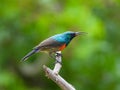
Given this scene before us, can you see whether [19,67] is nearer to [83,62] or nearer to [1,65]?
[1,65]

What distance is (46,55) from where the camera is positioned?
5.38 metres

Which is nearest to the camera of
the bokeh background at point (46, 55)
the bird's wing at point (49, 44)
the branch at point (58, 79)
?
the branch at point (58, 79)

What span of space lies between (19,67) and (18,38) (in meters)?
0.28

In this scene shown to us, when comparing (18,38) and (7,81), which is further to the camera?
(18,38)

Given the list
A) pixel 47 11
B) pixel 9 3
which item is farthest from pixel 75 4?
pixel 9 3

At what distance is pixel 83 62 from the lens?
18.3ft

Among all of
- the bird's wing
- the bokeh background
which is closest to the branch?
the bird's wing

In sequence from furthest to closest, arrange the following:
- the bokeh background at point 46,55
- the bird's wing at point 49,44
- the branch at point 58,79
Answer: the bokeh background at point 46,55 < the bird's wing at point 49,44 < the branch at point 58,79

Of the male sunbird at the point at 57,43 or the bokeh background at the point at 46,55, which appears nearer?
the male sunbird at the point at 57,43

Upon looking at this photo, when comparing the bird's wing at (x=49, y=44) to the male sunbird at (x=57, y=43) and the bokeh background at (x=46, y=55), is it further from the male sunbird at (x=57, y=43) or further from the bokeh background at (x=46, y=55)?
the bokeh background at (x=46, y=55)

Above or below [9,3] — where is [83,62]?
below

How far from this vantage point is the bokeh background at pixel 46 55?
17.5 feet

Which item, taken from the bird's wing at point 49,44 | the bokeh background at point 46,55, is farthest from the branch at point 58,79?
the bokeh background at point 46,55

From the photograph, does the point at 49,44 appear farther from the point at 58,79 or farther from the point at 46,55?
the point at 46,55
